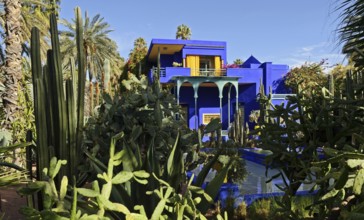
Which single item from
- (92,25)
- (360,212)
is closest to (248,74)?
(92,25)

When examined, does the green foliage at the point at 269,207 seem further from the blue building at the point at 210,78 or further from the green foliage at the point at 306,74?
the green foliage at the point at 306,74

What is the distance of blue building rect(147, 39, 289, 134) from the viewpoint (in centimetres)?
2030

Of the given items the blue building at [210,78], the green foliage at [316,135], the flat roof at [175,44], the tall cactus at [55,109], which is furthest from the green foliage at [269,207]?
the flat roof at [175,44]

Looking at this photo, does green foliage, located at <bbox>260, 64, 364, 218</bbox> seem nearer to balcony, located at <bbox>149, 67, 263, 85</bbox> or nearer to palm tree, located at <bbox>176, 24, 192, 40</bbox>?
balcony, located at <bbox>149, 67, 263, 85</bbox>

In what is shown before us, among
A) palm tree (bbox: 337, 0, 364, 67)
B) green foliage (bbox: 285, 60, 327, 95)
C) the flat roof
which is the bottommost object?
palm tree (bbox: 337, 0, 364, 67)

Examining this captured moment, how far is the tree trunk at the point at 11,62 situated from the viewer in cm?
720

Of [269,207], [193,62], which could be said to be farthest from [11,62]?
[193,62]

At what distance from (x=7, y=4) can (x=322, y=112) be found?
750 cm

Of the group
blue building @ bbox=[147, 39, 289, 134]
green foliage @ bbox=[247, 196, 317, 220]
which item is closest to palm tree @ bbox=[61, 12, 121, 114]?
blue building @ bbox=[147, 39, 289, 134]

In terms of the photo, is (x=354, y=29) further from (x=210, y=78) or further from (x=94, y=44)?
(x=94, y=44)

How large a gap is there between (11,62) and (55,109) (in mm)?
5357

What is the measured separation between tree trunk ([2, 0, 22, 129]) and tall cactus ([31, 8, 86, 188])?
16.6ft

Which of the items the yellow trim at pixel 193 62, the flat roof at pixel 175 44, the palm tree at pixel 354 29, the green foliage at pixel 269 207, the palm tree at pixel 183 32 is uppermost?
the palm tree at pixel 183 32

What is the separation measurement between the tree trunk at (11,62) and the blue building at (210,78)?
12.7 m
